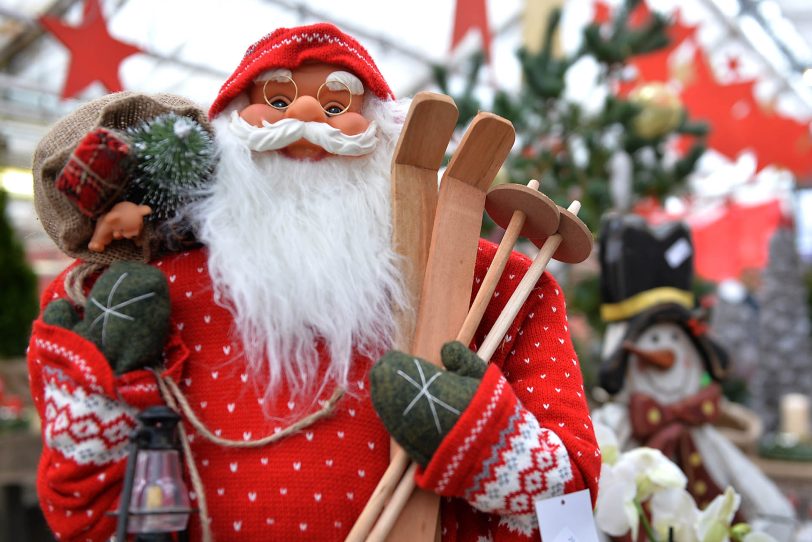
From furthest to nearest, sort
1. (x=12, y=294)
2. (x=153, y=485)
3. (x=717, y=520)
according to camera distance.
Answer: (x=12, y=294), (x=717, y=520), (x=153, y=485)

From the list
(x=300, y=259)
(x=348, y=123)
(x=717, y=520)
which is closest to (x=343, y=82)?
(x=348, y=123)

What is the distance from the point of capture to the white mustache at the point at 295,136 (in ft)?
3.03

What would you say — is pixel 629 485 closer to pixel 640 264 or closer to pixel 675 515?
pixel 675 515

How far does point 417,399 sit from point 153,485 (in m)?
0.26

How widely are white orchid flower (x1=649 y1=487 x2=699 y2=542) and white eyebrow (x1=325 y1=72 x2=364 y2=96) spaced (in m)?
0.79

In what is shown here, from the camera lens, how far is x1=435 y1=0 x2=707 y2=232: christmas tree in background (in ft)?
8.56

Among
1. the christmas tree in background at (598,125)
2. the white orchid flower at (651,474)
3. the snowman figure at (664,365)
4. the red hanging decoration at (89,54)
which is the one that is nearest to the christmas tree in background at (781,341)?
the christmas tree in background at (598,125)

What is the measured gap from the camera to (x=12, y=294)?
3.16 meters

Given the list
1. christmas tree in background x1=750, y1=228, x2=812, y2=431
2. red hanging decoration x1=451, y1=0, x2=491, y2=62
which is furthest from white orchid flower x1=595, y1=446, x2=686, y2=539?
christmas tree in background x1=750, y1=228, x2=812, y2=431

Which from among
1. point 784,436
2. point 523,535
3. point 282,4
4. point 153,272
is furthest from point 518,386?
point 282,4

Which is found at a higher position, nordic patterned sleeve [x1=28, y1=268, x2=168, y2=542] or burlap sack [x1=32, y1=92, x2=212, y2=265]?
burlap sack [x1=32, y1=92, x2=212, y2=265]

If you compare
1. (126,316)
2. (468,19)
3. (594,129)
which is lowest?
(126,316)

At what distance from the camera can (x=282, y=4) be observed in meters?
5.41

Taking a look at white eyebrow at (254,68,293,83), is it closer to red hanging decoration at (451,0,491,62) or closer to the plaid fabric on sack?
the plaid fabric on sack
